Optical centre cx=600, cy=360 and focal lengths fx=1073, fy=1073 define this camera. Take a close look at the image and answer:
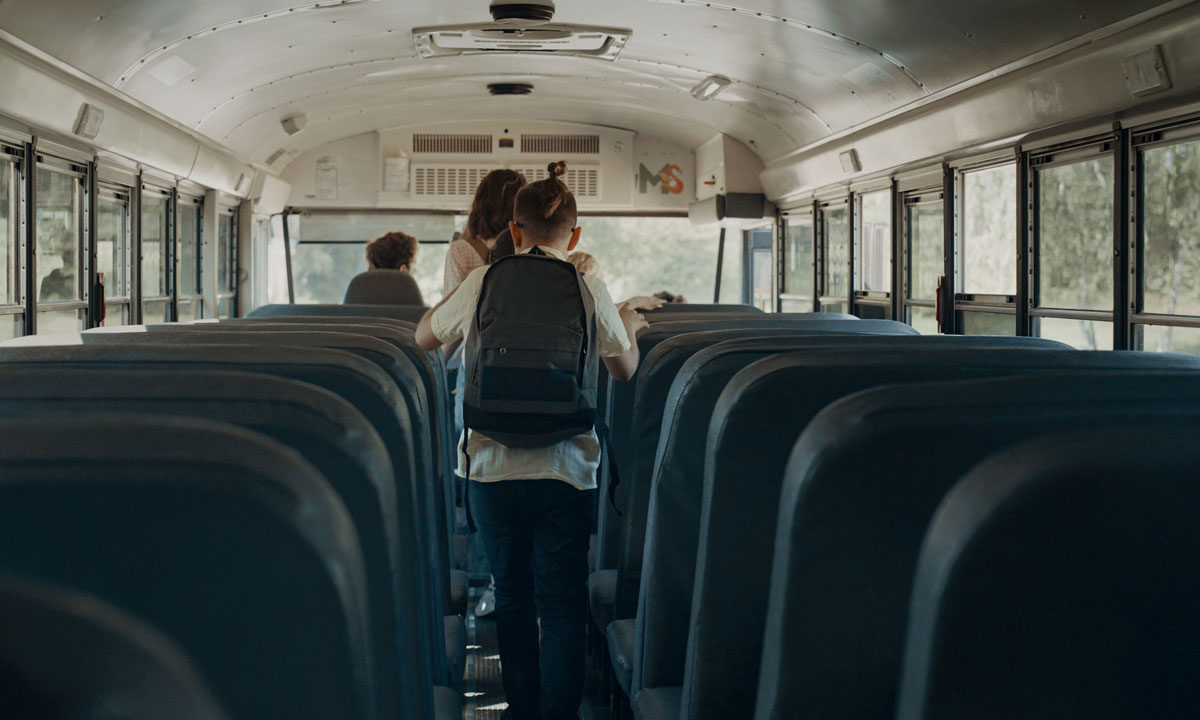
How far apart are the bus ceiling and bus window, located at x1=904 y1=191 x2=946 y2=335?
0.29 m

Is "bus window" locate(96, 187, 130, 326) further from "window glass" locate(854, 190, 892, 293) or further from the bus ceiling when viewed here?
"window glass" locate(854, 190, 892, 293)

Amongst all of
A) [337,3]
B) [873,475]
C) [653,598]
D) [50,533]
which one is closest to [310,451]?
[50,533]

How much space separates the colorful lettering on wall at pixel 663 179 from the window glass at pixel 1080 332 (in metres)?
5.76

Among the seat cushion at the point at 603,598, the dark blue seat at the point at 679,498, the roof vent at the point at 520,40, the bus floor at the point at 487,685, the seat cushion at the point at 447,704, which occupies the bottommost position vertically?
the bus floor at the point at 487,685

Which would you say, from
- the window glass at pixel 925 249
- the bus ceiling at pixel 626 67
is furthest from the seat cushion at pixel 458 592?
the window glass at pixel 925 249

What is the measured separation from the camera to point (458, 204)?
1016 cm

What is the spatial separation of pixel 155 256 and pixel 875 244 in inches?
194

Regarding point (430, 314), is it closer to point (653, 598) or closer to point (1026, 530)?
point (653, 598)

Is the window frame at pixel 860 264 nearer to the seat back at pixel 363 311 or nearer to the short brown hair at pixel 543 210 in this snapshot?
the seat back at pixel 363 311

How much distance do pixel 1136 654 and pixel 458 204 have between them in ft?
31.5

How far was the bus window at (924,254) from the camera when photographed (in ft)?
20.3

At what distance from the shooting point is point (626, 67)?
24.8 ft

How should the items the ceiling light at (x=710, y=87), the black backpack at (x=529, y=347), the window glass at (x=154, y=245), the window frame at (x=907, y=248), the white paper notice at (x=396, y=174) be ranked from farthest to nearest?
the white paper notice at (x=396, y=174), the ceiling light at (x=710, y=87), the window glass at (x=154, y=245), the window frame at (x=907, y=248), the black backpack at (x=529, y=347)

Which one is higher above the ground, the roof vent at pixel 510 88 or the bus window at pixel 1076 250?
the roof vent at pixel 510 88
